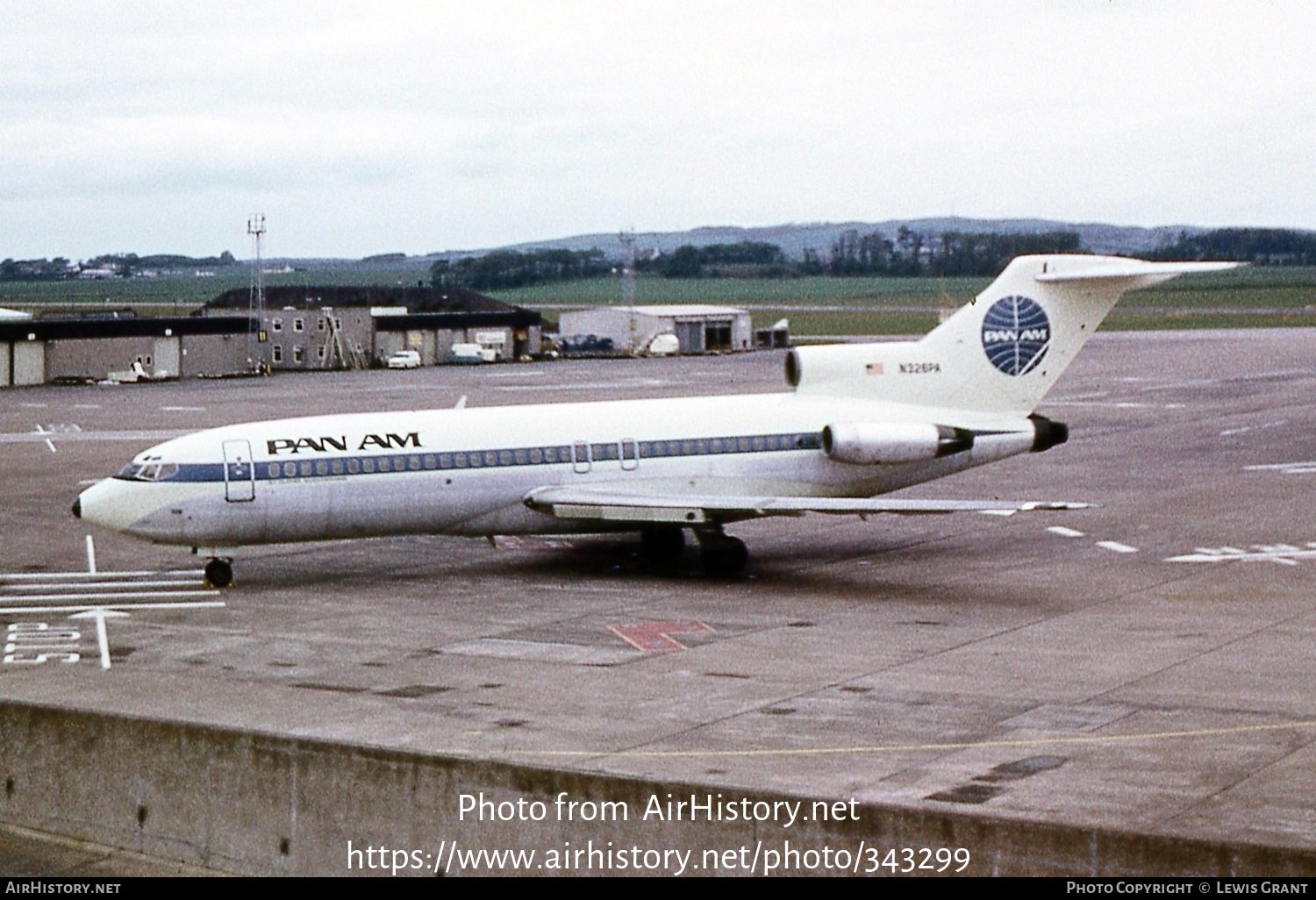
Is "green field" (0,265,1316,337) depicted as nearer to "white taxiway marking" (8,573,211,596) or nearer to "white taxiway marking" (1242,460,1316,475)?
"white taxiway marking" (1242,460,1316,475)

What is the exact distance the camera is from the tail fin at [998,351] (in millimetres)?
36438

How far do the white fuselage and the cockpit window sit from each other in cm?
2

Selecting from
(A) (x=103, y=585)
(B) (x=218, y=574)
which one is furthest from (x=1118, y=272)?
(A) (x=103, y=585)

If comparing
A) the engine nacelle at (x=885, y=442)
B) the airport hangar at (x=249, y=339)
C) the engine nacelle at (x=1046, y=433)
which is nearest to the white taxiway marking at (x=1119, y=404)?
the engine nacelle at (x=1046, y=433)

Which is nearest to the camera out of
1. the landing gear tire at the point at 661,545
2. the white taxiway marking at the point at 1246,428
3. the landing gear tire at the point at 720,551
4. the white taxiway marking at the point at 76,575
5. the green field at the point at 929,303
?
the landing gear tire at the point at 720,551

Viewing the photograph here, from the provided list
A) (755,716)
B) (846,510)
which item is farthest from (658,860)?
(846,510)

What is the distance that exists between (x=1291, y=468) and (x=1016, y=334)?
17290mm

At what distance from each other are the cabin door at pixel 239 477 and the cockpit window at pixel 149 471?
0.98 m

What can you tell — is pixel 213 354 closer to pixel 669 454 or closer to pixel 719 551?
pixel 669 454

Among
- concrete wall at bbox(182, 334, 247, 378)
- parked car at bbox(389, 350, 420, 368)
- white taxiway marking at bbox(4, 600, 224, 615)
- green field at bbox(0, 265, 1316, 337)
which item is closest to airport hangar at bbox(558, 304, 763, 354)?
green field at bbox(0, 265, 1316, 337)

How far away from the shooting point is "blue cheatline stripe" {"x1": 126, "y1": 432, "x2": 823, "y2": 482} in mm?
32375

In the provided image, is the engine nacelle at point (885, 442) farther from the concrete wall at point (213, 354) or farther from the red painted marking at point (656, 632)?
the concrete wall at point (213, 354)

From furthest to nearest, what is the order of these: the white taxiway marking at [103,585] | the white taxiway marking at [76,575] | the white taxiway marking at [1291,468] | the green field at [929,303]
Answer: the green field at [929,303]
the white taxiway marking at [1291,468]
the white taxiway marking at [76,575]
the white taxiway marking at [103,585]

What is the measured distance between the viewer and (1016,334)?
36.8 m
